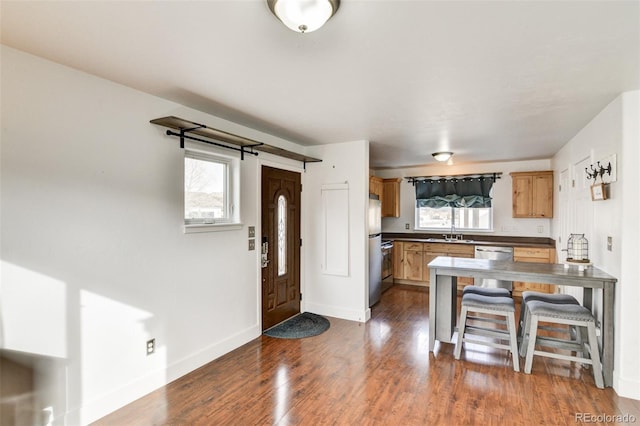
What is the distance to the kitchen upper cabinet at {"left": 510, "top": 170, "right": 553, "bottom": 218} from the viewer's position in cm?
564

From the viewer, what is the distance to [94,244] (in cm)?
233

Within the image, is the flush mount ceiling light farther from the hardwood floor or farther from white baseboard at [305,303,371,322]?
white baseboard at [305,303,371,322]

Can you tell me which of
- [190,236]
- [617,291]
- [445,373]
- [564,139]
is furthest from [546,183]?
[190,236]

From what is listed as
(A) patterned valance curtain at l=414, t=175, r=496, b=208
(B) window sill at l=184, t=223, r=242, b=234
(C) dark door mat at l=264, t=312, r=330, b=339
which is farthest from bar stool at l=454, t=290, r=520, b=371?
(A) patterned valance curtain at l=414, t=175, r=496, b=208

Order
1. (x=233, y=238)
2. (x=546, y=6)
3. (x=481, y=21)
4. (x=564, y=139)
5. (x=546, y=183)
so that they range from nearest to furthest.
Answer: (x=546, y=6)
(x=481, y=21)
(x=233, y=238)
(x=564, y=139)
(x=546, y=183)

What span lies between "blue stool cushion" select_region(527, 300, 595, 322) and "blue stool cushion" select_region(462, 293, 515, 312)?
0.61 ft

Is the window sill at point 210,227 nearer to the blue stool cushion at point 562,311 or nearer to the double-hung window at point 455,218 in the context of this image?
the blue stool cushion at point 562,311

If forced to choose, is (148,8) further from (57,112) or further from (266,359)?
(266,359)

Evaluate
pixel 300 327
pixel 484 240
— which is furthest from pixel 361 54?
pixel 484 240

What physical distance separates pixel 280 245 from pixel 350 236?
3.15 feet

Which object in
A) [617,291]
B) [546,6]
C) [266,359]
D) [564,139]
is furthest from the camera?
[564,139]

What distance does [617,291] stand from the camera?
107 inches

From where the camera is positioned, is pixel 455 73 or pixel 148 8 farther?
pixel 455 73

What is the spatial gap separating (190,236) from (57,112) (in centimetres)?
135
